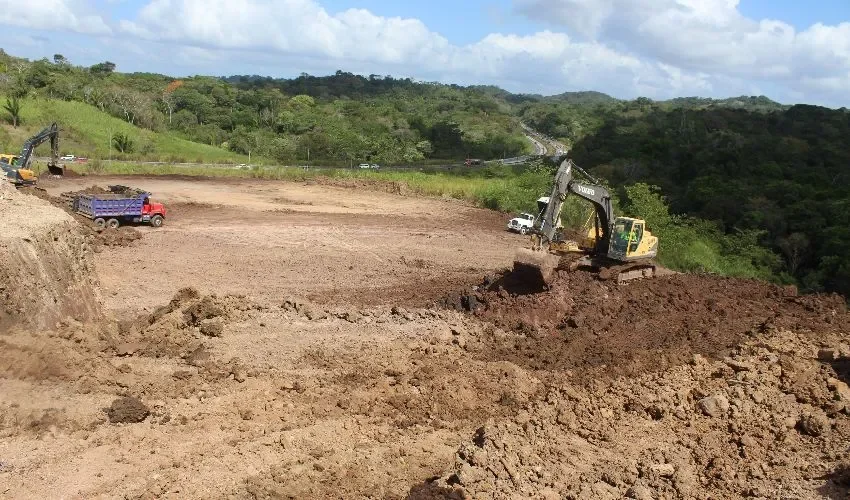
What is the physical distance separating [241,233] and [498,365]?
669 inches

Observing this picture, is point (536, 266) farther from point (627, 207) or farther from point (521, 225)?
point (627, 207)

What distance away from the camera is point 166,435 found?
10984 millimetres

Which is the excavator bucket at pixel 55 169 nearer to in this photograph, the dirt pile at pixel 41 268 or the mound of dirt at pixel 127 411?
the dirt pile at pixel 41 268

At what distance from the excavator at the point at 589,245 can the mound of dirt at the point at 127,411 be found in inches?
437

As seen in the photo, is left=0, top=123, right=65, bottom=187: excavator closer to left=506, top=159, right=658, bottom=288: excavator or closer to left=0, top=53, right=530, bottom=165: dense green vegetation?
left=0, top=53, right=530, bottom=165: dense green vegetation

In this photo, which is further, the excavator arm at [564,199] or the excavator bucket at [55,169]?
the excavator bucket at [55,169]

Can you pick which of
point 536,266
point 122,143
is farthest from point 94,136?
point 536,266

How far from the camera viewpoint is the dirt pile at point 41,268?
12383 mm

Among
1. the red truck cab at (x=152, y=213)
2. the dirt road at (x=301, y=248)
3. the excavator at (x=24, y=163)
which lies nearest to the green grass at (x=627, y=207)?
the dirt road at (x=301, y=248)

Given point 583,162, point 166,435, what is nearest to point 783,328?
point 166,435

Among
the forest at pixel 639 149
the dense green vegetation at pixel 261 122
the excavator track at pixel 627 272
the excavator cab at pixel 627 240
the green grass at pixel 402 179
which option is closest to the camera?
the excavator cab at pixel 627 240

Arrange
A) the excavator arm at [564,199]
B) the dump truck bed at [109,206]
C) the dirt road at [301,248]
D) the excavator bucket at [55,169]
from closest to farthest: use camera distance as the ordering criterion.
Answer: the excavator arm at [564,199] → the dirt road at [301,248] → the dump truck bed at [109,206] → the excavator bucket at [55,169]

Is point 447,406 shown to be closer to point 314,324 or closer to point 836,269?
point 314,324

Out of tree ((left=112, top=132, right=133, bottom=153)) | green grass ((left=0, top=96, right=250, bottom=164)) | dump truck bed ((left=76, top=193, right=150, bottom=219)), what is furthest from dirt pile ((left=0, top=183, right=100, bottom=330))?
tree ((left=112, top=132, right=133, bottom=153))
